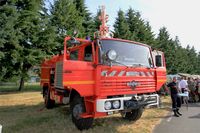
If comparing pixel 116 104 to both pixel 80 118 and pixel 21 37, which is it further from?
pixel 21 37

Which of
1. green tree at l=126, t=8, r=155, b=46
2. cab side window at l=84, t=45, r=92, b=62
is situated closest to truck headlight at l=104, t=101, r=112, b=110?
cab side window at l=84, t=45, r=92, b=62

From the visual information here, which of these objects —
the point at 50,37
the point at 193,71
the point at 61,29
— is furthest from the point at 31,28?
the point at 193,71

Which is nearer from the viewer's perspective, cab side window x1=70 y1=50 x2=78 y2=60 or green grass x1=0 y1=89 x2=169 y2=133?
green grass x1=0 y1=89 x2=169 y2=133

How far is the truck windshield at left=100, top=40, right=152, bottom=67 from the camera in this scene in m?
7.36

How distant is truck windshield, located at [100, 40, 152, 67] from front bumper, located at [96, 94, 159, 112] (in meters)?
0.97

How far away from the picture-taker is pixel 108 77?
23.4ft

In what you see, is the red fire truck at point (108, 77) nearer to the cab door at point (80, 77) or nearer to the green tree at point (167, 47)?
the cab door at point (80, 77)

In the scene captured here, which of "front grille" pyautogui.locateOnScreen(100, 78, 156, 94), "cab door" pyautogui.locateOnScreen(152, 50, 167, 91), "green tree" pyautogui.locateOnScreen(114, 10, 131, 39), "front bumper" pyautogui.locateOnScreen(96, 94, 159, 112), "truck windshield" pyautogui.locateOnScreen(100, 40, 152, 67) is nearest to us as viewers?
"front bumper" pyautogui.locateOnScreen(96, 94, 159, 112)

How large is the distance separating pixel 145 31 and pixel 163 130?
31933 millimetres

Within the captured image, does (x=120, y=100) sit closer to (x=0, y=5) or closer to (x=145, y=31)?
(x=0, y=5)

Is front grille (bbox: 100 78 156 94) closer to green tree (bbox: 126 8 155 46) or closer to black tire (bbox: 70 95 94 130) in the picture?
black tire (bbox: 70 95 94 130)

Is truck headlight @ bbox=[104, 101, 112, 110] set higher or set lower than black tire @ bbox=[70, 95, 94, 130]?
higher

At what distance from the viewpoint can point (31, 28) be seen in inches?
983

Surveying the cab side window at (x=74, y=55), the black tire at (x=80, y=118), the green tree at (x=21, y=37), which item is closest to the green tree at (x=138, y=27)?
the green tree at (x=21, y=37)
